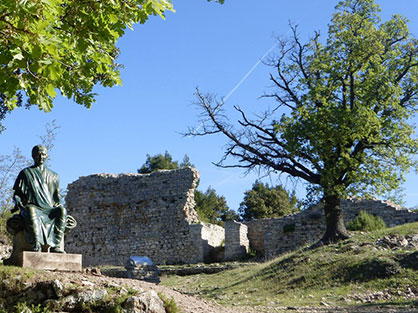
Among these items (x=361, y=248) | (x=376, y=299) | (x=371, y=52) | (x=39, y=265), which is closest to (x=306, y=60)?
(x=371, y=52)

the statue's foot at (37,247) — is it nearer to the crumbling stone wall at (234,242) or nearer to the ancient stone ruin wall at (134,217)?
the crumbling stone wall at (234,242)

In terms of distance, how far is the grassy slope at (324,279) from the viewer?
10.6 m

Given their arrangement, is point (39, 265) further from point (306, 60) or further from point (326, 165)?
point (306, 60)

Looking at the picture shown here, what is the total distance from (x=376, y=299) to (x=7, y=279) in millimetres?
7180

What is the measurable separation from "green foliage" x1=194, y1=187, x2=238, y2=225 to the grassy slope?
22996mm

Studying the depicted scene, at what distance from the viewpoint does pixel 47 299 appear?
648 cm

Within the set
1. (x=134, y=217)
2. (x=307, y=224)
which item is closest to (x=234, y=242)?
(x=307, y=224)

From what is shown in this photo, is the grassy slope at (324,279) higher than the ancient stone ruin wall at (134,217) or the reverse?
the reverse

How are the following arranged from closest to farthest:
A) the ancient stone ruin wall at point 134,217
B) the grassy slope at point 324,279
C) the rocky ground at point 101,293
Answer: the rocky ground at point 101,293
the grassy slope at point 324,279
the ancient stone ruin wall at point 134,217

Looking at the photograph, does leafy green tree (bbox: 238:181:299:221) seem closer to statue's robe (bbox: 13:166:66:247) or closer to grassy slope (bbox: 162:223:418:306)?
grassy slope (bbox: 162:223:418:306)

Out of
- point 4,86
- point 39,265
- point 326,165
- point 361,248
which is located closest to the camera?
point 4,86

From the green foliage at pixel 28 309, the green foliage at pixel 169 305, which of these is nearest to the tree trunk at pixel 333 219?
the green foliage at pixel 169 305

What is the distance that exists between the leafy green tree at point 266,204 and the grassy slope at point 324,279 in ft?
70.9

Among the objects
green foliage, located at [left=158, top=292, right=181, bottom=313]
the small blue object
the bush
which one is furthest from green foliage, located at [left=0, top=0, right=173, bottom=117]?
the bush
